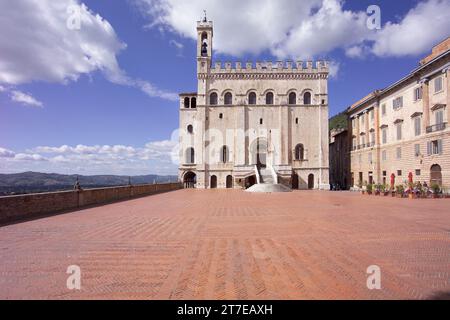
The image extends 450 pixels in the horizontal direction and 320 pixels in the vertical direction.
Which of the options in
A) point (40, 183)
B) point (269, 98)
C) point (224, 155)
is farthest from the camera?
point (40, 183)

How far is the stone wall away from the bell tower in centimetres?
2603

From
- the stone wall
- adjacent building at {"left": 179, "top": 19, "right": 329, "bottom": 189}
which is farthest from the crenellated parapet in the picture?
the stone wall

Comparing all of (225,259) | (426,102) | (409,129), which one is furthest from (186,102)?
(225,259)

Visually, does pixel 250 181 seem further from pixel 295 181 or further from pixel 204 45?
pixel 204 45

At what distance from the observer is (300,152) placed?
40.5m

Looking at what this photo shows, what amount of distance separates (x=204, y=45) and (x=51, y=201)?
115 feet

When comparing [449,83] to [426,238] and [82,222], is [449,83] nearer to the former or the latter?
[426,238]

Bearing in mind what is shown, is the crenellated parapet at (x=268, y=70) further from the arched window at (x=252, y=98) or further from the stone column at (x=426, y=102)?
the stone column at (x=426, y=102)

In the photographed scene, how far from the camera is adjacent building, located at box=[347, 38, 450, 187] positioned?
78.2 feet

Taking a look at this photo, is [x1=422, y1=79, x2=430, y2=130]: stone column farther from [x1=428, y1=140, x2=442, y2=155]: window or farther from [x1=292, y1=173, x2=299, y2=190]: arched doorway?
[x1=292, y1=173, x2=299, y2=190]: arched doorway

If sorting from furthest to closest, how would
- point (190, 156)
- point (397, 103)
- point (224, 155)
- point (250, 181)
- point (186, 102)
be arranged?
1. point (186, 102)
2. point (190, 156)
3. point (224, 155)
4. point (250, 181)
5. point (397, 103)
